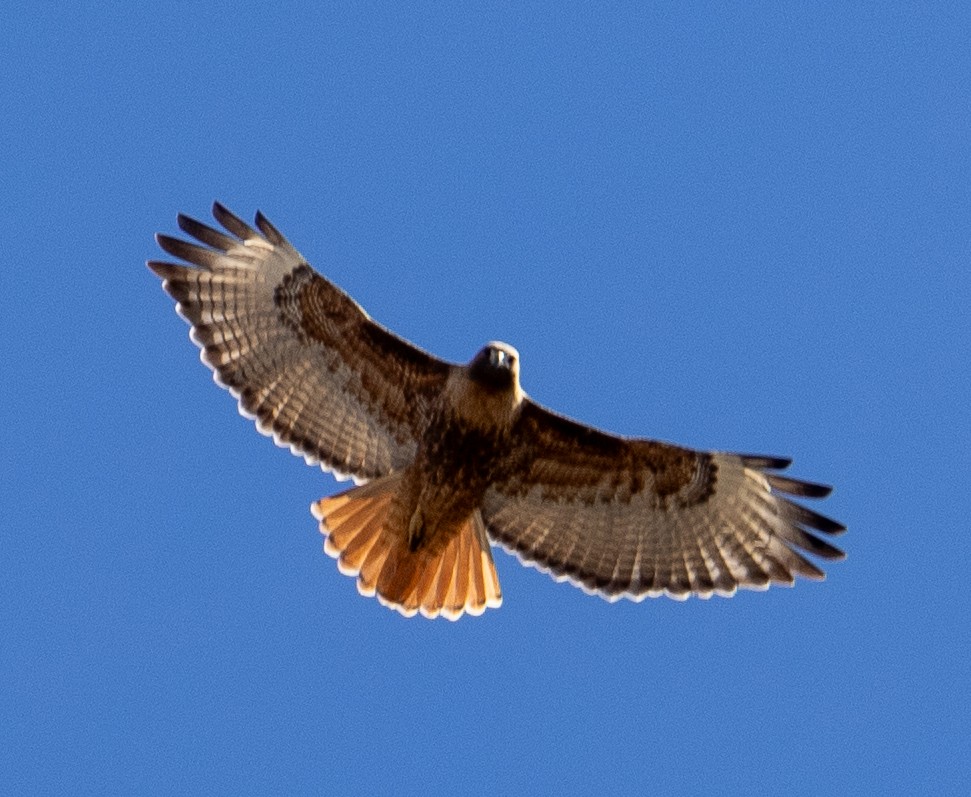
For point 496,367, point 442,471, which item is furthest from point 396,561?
point 496,367

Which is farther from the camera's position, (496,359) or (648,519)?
(648,519)

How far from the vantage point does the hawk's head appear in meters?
17.0

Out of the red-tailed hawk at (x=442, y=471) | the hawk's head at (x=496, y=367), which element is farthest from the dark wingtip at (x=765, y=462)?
the hawk's head at (x=496, y=367)

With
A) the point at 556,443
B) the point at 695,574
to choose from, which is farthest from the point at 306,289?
the point at 695,574

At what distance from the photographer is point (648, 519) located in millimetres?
17953

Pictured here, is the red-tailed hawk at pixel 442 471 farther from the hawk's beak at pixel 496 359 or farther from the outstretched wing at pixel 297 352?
the hawk's beak at pixel 496 359

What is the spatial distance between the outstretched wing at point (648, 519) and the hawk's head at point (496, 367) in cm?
59

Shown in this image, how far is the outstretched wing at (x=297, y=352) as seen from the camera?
17531mm

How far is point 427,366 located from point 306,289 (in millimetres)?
979

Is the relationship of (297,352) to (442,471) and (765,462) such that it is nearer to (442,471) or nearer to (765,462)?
(442,471)

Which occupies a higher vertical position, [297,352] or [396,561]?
[297,352]

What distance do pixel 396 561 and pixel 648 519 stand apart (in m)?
1.80

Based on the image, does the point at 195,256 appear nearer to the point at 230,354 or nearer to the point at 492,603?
the point at 230,354

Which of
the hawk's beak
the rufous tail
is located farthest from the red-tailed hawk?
the hawk's beak
